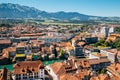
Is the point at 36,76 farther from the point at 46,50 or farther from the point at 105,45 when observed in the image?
the point at 105,45

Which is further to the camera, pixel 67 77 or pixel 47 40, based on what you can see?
pixel 47 40

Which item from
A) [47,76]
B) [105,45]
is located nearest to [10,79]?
[47,76]

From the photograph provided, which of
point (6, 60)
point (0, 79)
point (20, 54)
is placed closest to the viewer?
point (0, 79)

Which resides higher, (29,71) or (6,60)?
(29,71)

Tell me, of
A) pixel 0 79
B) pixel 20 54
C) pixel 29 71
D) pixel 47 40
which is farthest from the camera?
pixel 47 40

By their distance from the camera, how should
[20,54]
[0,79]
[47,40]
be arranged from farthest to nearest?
[47,40] → [20,54] → [0,79]

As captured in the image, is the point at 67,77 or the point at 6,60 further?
the point at 6,60

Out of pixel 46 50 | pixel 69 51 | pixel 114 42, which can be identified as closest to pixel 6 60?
pixel 46 50

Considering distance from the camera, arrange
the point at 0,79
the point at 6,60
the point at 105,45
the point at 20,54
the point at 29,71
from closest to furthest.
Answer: the point at 0,79 < the point at 29,71 < the point at 6,60 < the point at 20,54 < the point at 105,45

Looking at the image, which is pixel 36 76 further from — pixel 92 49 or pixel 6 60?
pixel 92 49
